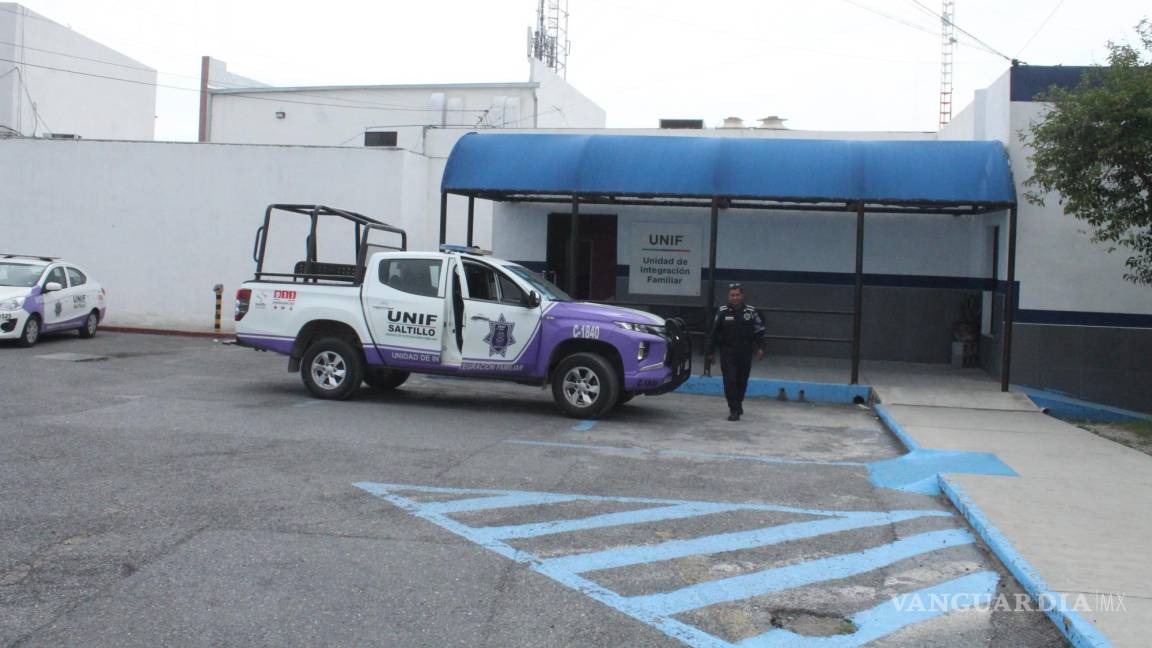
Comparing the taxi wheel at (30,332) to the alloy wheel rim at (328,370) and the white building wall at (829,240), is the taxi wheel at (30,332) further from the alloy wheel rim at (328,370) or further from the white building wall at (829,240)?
the white building wall at (829,240)

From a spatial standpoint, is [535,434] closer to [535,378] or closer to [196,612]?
[535,378]

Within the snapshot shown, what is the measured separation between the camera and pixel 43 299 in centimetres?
1803

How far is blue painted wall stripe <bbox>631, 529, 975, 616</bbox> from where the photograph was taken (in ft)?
18.1

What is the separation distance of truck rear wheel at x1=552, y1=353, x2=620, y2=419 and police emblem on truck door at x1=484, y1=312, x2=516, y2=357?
0.72 meters

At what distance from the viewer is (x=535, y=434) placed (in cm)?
1095

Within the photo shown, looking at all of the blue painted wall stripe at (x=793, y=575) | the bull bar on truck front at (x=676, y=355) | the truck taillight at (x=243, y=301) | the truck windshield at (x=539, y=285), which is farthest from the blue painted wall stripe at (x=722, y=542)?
the truck taillight at (x=243, y=301)

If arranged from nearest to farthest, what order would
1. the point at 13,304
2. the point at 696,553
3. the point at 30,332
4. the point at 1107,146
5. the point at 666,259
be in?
the point at 696,553 → the point at 1107,146 → the point at 13,304 → the point at 30,332 → the point at 666,259

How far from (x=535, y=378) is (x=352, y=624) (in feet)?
23.9

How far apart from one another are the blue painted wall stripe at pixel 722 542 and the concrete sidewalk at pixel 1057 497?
731 millimetres

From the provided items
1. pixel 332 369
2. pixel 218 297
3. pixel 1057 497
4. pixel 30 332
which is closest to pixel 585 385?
pixel 332 369

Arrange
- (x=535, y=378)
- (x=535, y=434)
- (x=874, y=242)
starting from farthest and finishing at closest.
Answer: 1. (x=874, y=242)
2. (x=535, y=378)
3. (x=535, y=434)

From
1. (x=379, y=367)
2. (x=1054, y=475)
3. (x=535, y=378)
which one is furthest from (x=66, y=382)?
(x=1054, y=475)

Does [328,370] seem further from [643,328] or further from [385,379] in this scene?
[643,328]

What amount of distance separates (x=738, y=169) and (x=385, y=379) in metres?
6.22
